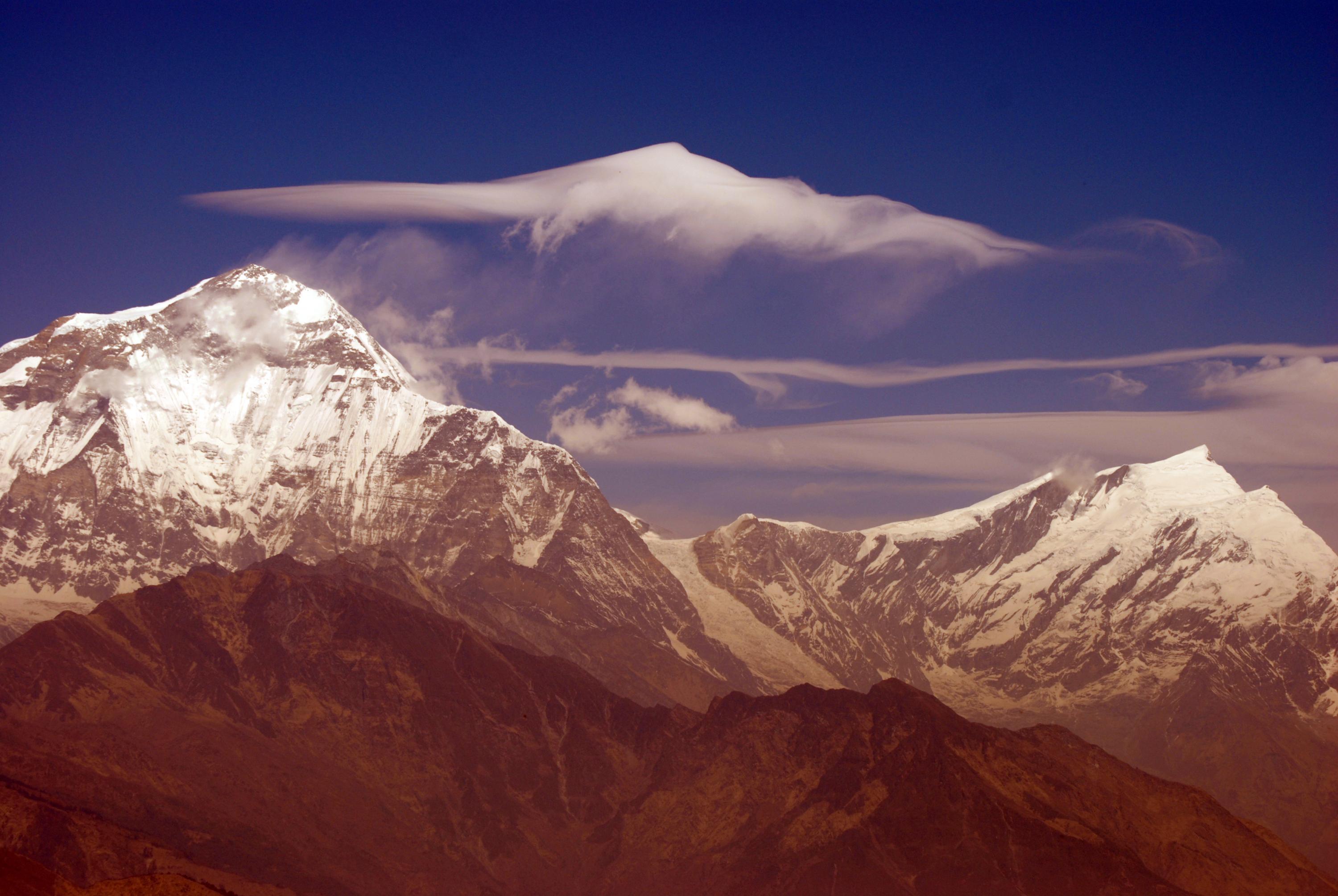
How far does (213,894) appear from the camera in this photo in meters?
194

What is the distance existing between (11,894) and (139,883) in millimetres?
17968

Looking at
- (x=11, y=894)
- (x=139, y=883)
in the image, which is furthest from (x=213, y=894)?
(x=11, y=894)

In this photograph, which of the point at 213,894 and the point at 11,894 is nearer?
the point at 11,894

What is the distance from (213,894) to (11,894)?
2763 centimetres

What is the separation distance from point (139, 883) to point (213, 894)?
9843 mm

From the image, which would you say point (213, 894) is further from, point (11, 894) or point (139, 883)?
point (11, 894)

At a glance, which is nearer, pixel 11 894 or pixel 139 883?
pixel 11 894

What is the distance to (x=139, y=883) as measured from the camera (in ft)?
610
